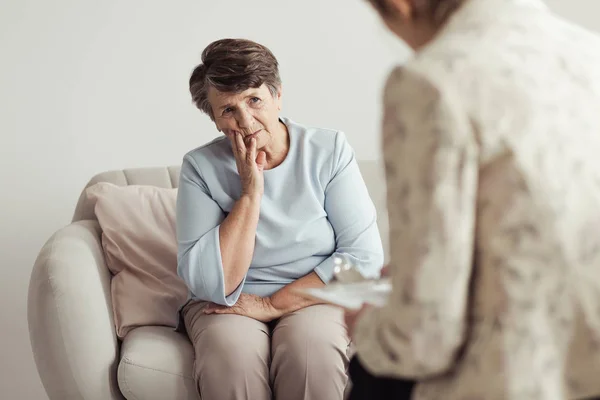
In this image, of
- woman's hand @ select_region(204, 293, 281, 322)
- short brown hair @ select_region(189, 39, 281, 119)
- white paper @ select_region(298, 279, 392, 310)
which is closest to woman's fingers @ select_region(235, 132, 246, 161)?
short brown hair @ select_region(189, 39, 281, 119)

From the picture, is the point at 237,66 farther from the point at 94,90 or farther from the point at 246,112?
the point at 94,90

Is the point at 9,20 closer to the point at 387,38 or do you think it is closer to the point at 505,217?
the point at 387,38

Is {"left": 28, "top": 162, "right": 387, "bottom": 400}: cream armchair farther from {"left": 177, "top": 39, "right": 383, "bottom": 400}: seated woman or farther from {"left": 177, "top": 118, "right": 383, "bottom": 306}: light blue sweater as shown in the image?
{"left": 177, "top": 118, "right": 383, "bottom": 306}: light blue sweater

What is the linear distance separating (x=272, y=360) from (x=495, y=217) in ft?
3.85

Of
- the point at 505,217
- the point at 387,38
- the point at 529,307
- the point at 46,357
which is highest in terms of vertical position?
the point at 387,38

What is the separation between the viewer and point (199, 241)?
7.13 ft

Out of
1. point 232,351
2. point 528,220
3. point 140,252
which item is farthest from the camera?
point 140,252

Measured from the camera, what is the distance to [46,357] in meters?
2.04

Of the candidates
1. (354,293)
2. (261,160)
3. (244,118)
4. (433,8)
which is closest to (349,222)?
(261,160)

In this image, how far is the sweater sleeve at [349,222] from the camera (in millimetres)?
2236

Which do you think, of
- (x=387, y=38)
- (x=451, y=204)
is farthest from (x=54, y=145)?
(x=451, y=204)

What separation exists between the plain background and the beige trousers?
112cm

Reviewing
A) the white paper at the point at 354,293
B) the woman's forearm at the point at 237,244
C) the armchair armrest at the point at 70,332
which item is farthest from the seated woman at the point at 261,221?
the white paper at the point at 354,293

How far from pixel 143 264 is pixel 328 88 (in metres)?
1.09
